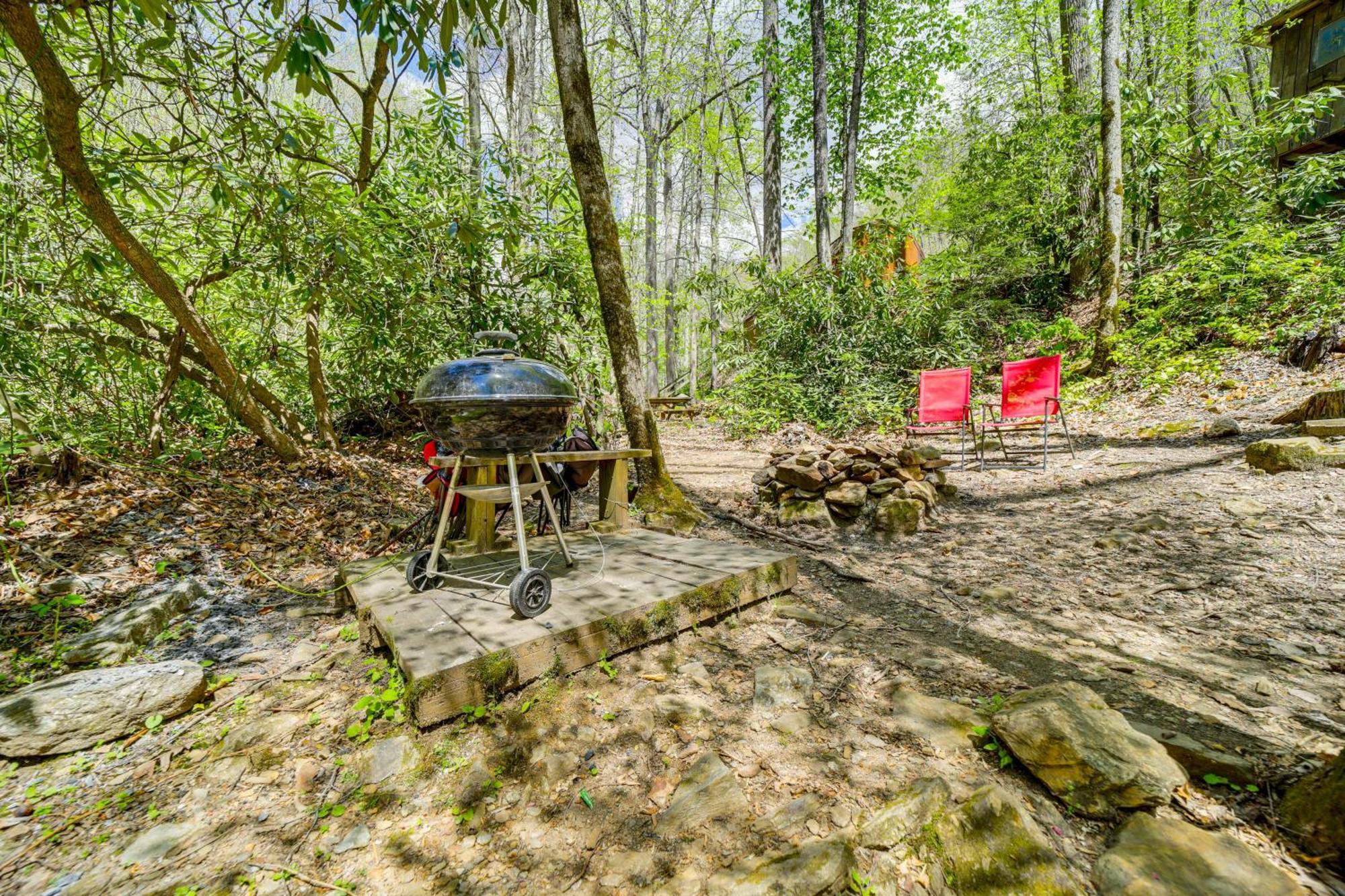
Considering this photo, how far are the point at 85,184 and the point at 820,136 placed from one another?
1046cm

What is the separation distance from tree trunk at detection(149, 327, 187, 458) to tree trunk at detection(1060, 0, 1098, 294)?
486 inches

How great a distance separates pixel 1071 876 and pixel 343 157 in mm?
7112

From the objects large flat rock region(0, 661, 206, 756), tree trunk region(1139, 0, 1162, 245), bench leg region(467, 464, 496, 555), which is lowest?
large flat rock region(0, 661, 206, 756)

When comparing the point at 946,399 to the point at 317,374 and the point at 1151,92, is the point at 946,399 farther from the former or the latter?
the point at 1151,92

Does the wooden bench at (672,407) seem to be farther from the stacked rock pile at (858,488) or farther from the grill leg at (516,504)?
the grill leg at (516,504)

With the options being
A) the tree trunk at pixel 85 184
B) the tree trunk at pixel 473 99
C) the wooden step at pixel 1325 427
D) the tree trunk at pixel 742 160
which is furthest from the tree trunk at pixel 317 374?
the tree trunk at pixel 742 160

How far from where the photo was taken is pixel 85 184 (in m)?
3.06

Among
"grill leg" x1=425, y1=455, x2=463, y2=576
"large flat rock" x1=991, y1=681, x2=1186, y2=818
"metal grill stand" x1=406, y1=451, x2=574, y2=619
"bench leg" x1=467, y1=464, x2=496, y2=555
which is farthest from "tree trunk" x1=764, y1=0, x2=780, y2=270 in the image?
"large flat rock" x1=991, y1=681, x2=1186, y2=818

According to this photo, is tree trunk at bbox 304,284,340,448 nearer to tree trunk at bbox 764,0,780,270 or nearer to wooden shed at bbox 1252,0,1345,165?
tree trunk at bbox 764,0,780,270

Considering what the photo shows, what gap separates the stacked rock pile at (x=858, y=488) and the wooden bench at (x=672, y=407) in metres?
7.99

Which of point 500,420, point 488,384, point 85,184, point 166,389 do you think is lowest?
point 500,420

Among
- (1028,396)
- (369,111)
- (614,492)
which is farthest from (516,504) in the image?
(1028,396)

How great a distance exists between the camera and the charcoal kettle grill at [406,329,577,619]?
2.36m

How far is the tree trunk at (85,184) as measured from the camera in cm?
263
